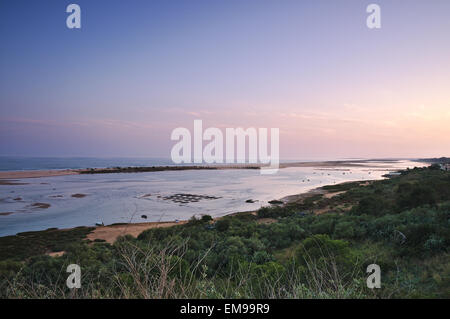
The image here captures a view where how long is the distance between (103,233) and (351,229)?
13984 mm

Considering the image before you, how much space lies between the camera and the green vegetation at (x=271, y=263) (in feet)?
10.4

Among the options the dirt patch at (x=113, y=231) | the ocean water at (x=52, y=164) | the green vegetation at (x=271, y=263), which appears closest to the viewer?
the green vegetation at (x=271, y=263)

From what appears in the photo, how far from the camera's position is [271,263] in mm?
5516

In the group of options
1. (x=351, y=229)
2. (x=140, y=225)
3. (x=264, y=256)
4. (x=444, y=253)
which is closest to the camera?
(x=444, y=253)

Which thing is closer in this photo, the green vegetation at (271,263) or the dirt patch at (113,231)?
the green vegetation at (271,263)

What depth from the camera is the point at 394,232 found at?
816 cm

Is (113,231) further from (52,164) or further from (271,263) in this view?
(52,164)

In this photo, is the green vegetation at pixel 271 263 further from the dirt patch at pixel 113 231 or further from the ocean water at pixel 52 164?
Answer: the ocean water at pixel 52 164

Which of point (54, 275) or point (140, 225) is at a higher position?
point (54, 275)

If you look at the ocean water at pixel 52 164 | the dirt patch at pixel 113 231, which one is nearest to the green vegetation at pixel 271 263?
the dirt patch at pixel 113 231

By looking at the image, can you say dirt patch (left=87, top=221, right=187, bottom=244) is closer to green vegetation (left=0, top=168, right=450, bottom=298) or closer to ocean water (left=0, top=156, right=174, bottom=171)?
green vegetation (left=0, top=168, right=450, bottom=298)

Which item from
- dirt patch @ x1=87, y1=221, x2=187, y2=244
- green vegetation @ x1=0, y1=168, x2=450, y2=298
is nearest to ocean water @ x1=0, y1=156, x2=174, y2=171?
dirt patch @ x1=87, y1=221, x2=187, y2=244
